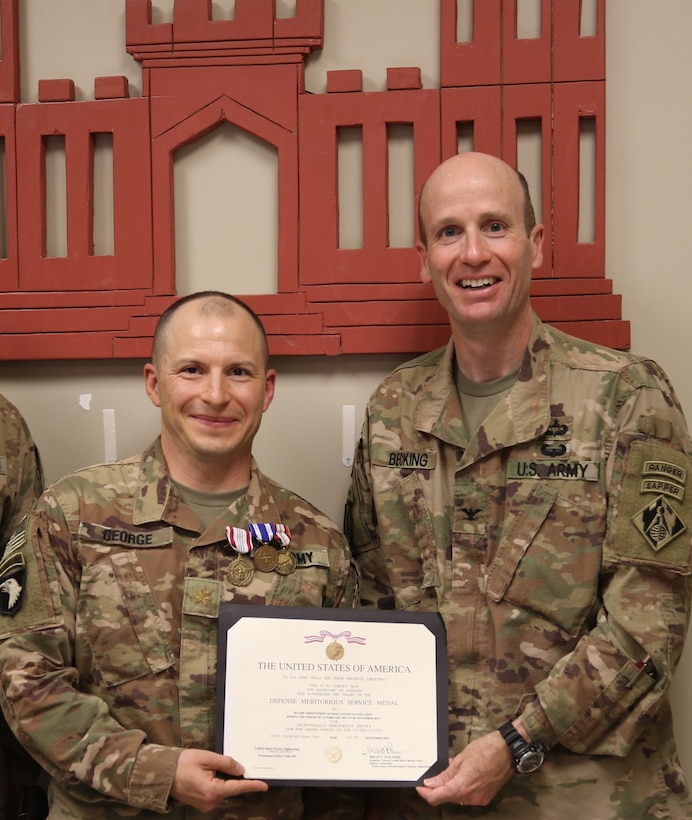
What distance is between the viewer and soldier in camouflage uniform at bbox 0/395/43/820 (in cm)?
252

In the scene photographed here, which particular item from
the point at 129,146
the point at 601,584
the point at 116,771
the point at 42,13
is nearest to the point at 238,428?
the point at 116,771

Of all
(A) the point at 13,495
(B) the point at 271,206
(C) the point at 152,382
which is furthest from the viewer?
(B) the point at 271,206

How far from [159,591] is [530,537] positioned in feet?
2.98

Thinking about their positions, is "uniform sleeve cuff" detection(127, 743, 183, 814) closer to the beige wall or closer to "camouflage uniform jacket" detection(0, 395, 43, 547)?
"camouflage uniform jacket" detection(0, 395, 43, 547)

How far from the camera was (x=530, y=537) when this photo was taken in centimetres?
214

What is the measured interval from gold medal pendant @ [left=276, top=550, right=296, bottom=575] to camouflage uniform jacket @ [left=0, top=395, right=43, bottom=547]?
88 centimetres

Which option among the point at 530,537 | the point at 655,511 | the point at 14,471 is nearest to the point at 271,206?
the point at 14,471

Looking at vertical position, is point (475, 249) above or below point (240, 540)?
above

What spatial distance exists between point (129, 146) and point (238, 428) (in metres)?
1.19

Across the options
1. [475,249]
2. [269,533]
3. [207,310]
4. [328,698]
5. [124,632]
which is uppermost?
[475,249]

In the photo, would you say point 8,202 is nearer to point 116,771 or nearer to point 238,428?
point 238,428

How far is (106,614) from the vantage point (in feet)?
6.77

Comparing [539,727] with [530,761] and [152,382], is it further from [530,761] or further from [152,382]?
[152,382]

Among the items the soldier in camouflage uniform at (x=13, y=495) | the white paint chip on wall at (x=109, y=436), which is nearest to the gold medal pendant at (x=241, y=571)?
the soldier in camouflage uniform at (x=13, y=495)
